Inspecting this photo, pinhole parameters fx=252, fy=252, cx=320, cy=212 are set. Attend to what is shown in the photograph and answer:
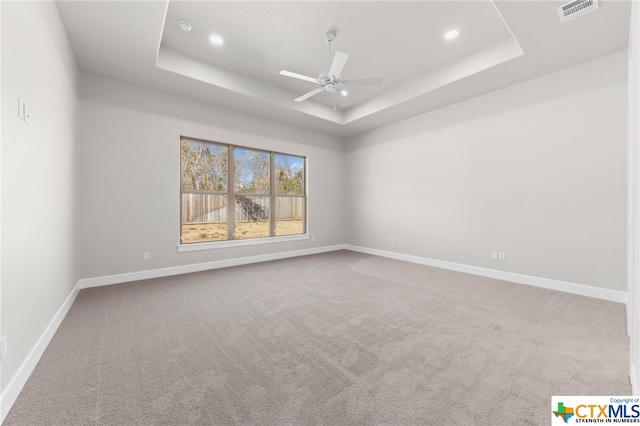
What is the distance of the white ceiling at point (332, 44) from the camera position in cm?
261

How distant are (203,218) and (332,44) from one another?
3.59m

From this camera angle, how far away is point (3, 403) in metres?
1.35

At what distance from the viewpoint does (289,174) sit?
5938mm

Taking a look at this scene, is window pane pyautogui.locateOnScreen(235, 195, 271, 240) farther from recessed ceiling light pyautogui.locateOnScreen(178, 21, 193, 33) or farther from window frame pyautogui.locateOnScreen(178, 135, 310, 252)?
recessed ceiling light pyautogui.locateOnScreen(178, 21, 193, 33)

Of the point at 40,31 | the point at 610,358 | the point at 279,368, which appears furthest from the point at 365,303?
the point at 40,31

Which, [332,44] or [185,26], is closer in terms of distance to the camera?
[185,26]

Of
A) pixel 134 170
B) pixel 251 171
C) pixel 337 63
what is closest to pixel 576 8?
pixel 337 63

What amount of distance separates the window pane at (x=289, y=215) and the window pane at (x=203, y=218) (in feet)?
4.09

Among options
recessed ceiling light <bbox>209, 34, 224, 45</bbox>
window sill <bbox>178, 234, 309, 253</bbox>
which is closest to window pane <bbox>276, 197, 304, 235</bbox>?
window sill <bbox>178, 234, 309, 253</bbox>

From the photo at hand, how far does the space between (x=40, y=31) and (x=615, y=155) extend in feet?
19.8

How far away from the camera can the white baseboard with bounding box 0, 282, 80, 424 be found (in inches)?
54.3

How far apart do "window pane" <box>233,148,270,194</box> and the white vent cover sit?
4725mm

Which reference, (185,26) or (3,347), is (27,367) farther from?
(185,26)

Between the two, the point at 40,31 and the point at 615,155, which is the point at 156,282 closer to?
the point at 40,31
